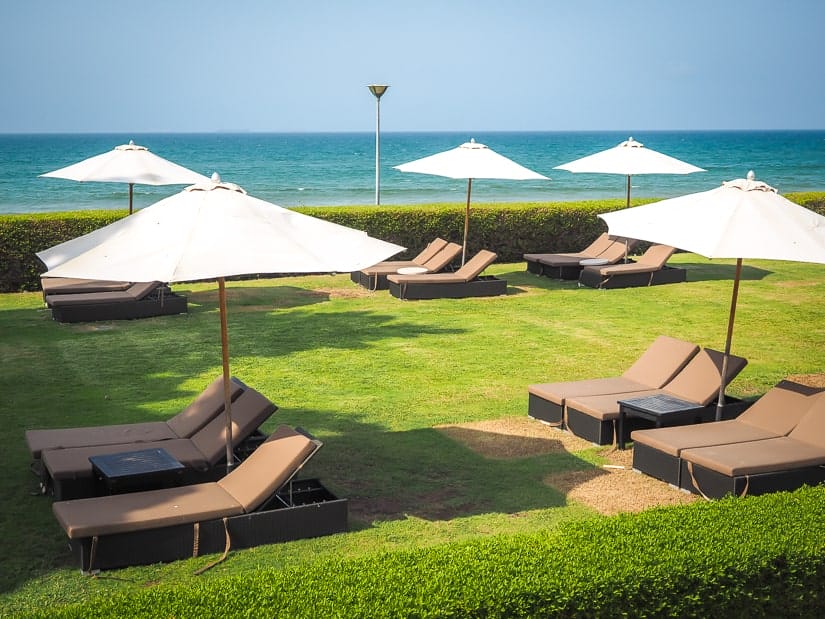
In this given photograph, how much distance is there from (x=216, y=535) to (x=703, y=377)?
5.14 metres

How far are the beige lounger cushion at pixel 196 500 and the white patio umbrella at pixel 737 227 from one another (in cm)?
413

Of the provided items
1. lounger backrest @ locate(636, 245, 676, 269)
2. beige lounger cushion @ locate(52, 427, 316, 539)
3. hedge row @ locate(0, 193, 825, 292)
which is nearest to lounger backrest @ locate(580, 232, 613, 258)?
lounger backrest @ locate(636, 245, 676, 269)

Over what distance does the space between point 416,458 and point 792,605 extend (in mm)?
3891

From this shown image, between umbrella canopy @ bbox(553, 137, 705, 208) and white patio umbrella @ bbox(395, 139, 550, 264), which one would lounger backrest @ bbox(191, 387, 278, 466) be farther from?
umbrella canopy @ bbox(553, 137, 705, 208)

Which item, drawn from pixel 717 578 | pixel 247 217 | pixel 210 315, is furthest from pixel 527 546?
pixel 210 315

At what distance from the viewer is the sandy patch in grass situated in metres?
7.77

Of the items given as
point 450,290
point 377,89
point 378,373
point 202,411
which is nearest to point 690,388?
point 378,373

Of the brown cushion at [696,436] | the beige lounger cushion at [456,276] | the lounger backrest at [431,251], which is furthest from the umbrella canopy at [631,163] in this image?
the brown cushion at [696,436]

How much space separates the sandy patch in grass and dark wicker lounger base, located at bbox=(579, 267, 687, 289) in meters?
8.41

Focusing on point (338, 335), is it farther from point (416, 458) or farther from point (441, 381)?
point (416, 458)

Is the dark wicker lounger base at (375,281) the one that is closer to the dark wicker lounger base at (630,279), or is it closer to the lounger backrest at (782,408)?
the dark wicker lounger base at (630,279)

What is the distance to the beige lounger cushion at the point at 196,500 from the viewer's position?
20.9ft

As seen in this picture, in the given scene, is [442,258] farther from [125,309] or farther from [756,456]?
[756,456]

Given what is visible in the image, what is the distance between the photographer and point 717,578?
17.1 feet
